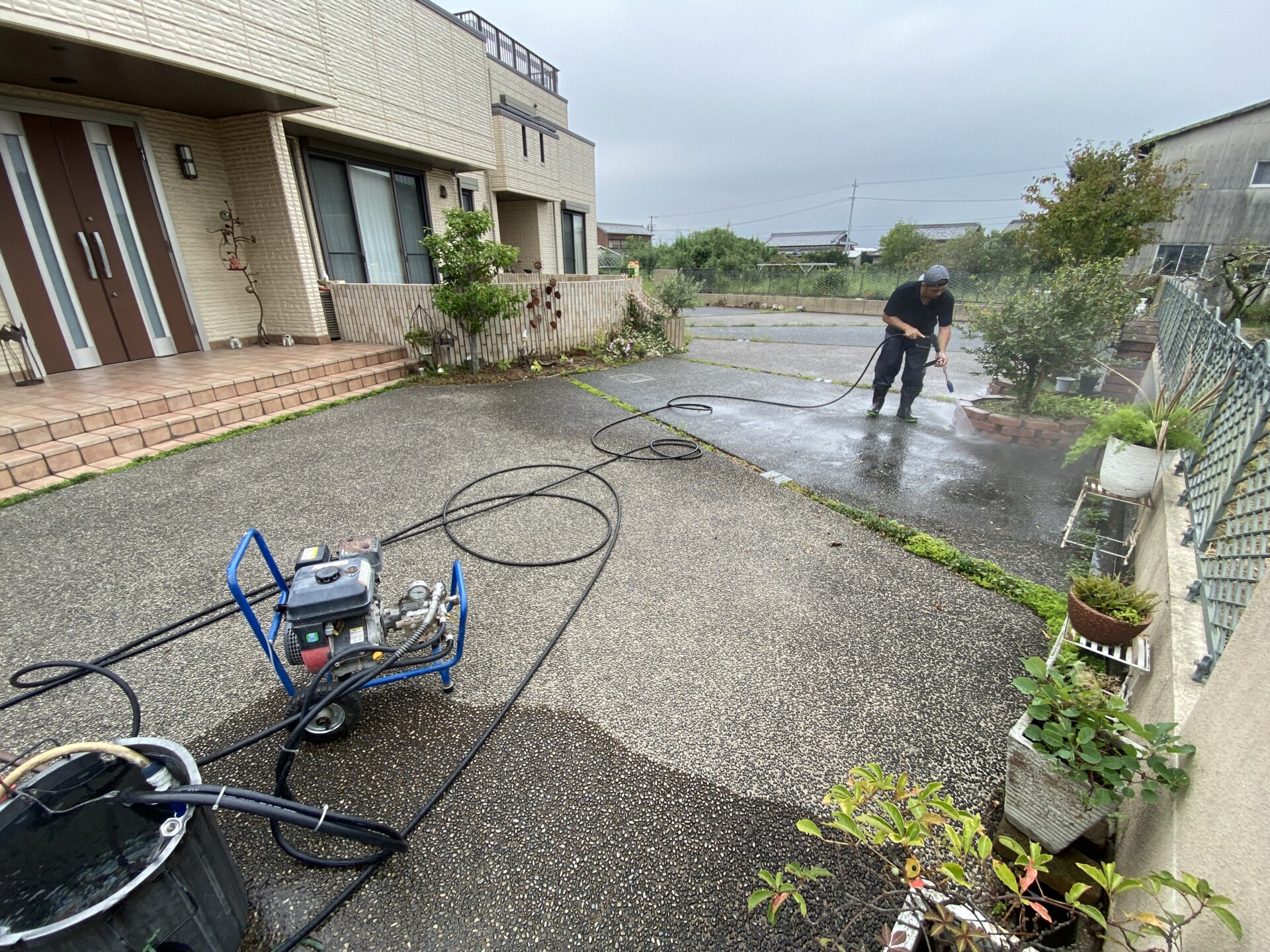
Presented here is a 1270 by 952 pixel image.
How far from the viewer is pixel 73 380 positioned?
Answer: 5.18 meters

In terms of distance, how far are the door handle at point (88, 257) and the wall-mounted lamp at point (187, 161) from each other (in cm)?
149

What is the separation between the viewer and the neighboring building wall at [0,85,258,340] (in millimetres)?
6133

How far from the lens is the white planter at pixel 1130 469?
110 inches

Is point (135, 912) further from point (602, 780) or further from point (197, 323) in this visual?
point (197, 323)

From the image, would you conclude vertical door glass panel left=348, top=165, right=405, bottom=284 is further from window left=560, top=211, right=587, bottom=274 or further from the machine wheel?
the machine wheel

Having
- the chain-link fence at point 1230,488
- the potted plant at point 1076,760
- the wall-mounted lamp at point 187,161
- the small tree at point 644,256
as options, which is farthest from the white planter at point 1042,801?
the small tree at point 644,256

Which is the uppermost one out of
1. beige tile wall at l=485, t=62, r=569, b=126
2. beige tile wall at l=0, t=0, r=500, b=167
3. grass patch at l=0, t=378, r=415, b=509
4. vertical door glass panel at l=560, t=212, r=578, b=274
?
beige tile wall at l=485, t=62, r=569, b=126

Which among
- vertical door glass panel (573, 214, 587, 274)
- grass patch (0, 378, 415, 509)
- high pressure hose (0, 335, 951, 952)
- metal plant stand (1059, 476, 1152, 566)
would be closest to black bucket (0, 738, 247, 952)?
high pressure hose (0, 335, 951, 952)

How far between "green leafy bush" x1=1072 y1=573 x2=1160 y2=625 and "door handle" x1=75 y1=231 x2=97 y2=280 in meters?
8.74

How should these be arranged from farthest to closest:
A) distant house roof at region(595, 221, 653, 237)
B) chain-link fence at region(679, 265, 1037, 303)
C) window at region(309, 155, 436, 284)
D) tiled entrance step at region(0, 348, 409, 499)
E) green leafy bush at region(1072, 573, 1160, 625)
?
distant house roof at region(595, 221, 653, 237)
chain-link fence at region(679, 265, 1037, 303)
window at region(309, 155, 436, 284)
tiled entrance step at region(0, 348, 409, 499)
green leafy bush at region(1072, 573, 1160, 625)

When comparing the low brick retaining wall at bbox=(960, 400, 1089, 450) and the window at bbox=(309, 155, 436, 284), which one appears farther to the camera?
the window at bbox=(309, 155, 436, 284)

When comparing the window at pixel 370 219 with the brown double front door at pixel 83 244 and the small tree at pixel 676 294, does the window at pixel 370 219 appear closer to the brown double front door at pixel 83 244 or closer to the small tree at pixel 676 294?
the brown double front door at pixel 83 244

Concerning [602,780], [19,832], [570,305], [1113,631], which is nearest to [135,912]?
[19,832]

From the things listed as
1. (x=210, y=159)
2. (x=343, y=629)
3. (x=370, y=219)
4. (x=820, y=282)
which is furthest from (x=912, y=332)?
(x=820, y=282)
